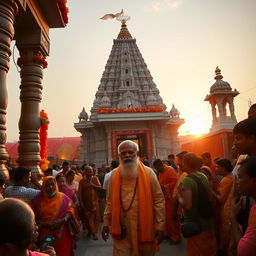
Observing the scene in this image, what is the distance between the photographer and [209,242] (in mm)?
3156

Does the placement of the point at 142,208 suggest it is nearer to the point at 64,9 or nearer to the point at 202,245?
the point at 202,245

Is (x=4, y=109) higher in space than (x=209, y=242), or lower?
higher

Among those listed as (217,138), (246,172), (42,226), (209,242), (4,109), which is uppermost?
(217,138)

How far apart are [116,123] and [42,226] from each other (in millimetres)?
18496

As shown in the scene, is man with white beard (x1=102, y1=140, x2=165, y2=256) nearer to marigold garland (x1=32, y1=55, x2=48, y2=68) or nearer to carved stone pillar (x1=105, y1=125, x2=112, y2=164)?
marigold garland (x1=32, y1=55, x2=48, y2=68)

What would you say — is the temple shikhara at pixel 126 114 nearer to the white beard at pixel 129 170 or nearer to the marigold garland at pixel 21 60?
the marigold garland at pixel 21 60

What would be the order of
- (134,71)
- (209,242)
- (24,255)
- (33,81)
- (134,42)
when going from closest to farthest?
1. (24,255)
2. (209,242)
3. (33,81)
4. (134,71)
5. (134,42)

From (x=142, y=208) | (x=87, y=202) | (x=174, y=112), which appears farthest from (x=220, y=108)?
(x=142, y=208)

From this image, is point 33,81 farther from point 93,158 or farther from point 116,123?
point 93,158

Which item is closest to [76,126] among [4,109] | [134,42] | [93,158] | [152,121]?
[93,158]

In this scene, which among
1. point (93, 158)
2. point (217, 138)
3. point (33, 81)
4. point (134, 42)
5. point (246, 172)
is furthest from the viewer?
point (134, 42)

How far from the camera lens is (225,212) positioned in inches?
128

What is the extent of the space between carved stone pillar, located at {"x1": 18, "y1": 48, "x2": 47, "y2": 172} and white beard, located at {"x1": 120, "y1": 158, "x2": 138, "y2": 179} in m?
1.86

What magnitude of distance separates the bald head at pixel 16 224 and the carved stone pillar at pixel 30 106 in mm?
3355
